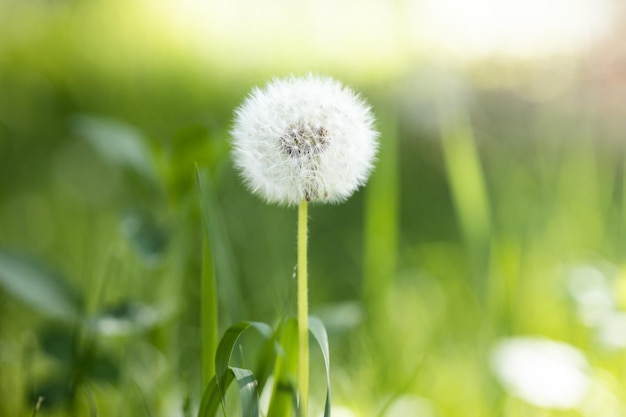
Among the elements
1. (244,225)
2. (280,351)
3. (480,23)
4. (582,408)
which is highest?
(480,23)

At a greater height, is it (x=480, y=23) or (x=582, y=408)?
(x=480, y=23)

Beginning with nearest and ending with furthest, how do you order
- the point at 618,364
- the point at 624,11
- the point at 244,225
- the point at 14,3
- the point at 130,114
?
1. the point at 618,364
2. the point at 244,225
3. the point at 624,11
4. the point at 130,114
5. the point at 14,3

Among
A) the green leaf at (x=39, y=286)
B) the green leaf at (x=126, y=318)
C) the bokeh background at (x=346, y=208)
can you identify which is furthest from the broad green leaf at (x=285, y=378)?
the green leaf at (x=39, y=286)

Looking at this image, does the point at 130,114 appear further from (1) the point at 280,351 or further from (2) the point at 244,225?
(1) the point at 280,351

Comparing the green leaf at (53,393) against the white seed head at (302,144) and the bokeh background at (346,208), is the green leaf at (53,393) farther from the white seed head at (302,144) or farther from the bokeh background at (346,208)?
the white seed head at (302,144)

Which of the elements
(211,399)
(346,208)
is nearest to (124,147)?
(211,399)

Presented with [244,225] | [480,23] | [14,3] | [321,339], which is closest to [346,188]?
[321,339]
